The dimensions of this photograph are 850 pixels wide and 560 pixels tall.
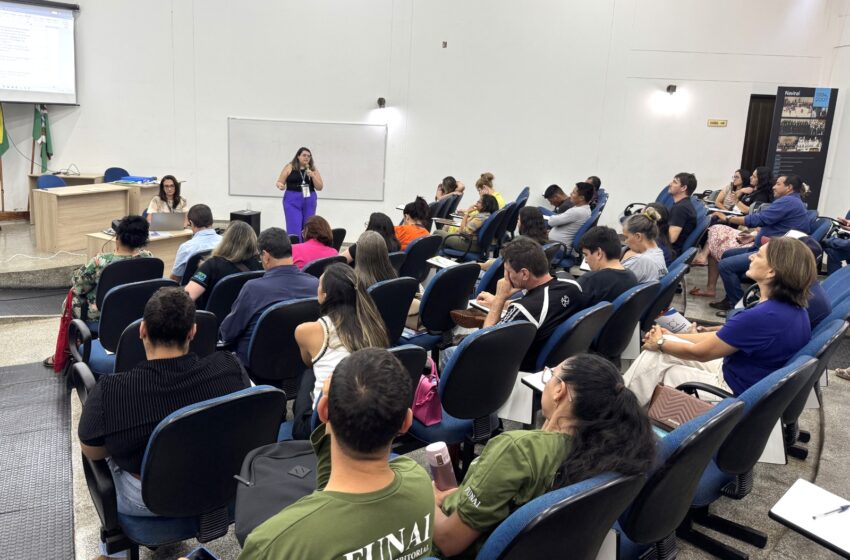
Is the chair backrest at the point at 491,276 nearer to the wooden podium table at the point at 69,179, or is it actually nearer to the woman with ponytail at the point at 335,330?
the woman with ponytail at the point at 335,330

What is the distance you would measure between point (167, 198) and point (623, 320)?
5699 millimetres

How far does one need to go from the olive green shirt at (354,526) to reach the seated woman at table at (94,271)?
312cm

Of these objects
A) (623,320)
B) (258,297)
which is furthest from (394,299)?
(623,320)

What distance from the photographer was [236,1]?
918 cm

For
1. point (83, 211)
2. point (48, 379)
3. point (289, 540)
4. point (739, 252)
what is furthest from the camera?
point (83, 211)

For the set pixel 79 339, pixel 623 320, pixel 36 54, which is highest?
pixel 36 54

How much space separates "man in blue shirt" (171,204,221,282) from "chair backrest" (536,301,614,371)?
269 cm

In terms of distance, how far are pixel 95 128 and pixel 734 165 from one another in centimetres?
988

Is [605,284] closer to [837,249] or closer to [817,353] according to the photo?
[817,353]

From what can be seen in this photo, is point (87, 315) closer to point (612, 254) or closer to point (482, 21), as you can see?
point (612, 254)

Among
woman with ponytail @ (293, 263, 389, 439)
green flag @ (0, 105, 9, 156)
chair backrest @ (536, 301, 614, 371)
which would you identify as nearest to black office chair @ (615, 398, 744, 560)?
chair backrest @ (536, 301, 614, 371)

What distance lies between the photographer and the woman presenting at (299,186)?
26.2ft

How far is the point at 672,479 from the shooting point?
5.87ft

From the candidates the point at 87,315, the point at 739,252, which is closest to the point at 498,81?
the point at 739,252
